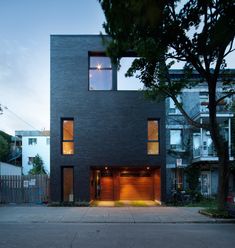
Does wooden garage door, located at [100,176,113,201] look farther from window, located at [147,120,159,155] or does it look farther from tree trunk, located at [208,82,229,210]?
tree trunk, located at [208,82,229,210]

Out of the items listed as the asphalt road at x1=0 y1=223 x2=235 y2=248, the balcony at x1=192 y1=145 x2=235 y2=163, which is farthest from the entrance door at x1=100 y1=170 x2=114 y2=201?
the asphalt road at x1=0 y1=223 x2=235 y2=248

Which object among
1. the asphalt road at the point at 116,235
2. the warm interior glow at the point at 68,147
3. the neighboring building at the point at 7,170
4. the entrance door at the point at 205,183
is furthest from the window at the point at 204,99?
the neighboring building at the point at 7,170

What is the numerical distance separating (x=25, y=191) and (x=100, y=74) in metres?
8.68

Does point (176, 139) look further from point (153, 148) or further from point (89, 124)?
point (89, 124)

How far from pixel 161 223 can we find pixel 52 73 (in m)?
12.0

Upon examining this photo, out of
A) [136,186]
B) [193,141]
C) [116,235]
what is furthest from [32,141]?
[116,235]

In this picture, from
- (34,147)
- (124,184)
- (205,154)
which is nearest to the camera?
(205,154)

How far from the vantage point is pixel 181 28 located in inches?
563

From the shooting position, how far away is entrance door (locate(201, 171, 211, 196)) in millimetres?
25000

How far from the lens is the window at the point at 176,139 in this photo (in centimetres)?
Result: 2453

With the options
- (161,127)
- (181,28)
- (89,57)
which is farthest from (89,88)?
(181,28)

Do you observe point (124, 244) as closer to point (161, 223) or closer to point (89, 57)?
point (161, 223)

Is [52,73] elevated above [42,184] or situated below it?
above

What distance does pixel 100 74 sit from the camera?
906 inches
